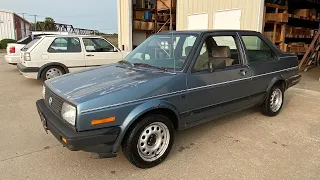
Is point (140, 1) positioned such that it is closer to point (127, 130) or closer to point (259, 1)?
point (259, 1)

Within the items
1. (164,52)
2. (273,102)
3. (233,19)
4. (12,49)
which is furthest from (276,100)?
(12,49)

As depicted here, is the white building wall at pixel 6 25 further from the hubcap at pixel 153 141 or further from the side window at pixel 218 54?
the hubcap at pixel 153 141

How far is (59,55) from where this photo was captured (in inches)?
295

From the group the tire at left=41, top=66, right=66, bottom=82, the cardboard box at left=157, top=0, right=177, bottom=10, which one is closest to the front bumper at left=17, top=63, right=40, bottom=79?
the tire at left=41, top=66, right=66, bottom=82

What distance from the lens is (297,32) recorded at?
9.53 metres

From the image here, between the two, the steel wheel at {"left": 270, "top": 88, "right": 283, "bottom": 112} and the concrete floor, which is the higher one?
the steel wheel at {"left": 270, "top": 88, "right": 283, "bottom": 112}

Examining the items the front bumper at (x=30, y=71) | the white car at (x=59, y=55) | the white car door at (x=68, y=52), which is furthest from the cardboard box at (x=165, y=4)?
the front bumper at (x=30, y=71)

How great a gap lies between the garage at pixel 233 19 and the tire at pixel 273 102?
3.34 metres

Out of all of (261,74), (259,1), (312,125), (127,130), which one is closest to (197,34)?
(261,74)

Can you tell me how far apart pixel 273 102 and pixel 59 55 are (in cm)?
587

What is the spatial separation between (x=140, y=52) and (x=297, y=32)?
783cm

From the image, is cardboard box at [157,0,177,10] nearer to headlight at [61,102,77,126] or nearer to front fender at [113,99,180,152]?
front fender at [113,99,180,152]

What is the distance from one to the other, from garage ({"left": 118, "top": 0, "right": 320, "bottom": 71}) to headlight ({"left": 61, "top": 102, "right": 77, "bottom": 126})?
6.58m

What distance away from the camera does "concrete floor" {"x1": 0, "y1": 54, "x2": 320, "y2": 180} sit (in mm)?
2926
